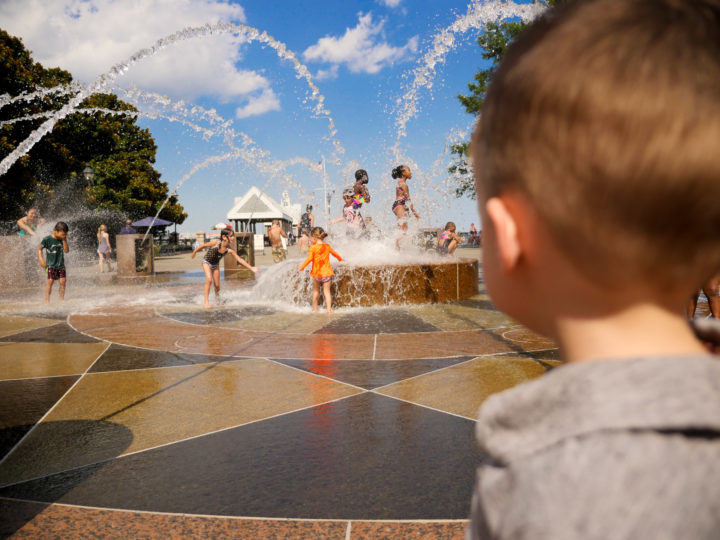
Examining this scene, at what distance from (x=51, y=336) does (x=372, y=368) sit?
167 inches

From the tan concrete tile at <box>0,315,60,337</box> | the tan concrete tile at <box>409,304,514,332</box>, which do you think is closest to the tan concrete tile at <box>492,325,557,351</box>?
the tan concrete tile at <box>409,304,514,332</box>

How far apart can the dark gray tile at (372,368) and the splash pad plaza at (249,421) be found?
0.03m

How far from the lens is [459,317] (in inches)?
294

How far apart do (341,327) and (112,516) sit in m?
4.73

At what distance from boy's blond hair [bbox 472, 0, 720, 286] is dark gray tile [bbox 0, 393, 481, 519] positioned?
1.86m

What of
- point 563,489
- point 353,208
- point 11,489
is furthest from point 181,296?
point 563,489

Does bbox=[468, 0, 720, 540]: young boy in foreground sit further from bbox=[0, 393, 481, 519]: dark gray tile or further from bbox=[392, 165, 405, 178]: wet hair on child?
bbox=[392, 165, 405, 178]: wet hair on child

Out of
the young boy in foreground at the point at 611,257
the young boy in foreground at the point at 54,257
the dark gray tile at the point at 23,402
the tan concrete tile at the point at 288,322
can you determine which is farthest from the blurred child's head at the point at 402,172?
the young boy in foreground at the point at 611,257

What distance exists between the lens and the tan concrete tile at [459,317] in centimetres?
677

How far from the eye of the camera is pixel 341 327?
271 inches

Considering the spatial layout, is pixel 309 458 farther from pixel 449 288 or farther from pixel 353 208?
pixel 353 208

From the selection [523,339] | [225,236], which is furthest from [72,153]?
[523,339]

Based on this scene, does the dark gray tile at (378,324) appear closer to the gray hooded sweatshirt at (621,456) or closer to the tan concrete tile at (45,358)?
the tan concrete tile at (45,358)

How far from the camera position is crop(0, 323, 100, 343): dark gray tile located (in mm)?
6160
